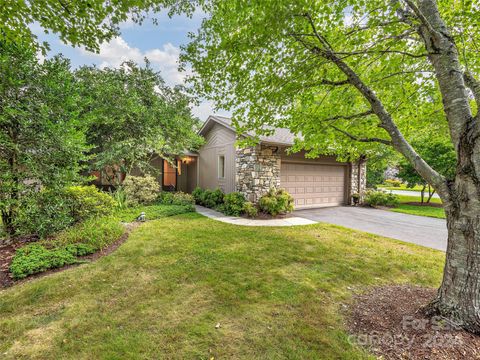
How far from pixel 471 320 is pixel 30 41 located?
7032 mm

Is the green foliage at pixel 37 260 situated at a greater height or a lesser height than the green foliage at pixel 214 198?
lesser

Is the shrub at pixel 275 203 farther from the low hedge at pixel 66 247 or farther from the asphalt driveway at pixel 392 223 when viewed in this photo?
the low hedge at pixel 66 247

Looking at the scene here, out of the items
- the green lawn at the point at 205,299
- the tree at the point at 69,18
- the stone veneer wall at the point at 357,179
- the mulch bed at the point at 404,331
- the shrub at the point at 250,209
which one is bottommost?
the green lawn at the point at 205,299

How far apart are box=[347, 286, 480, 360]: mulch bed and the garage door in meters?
6.91

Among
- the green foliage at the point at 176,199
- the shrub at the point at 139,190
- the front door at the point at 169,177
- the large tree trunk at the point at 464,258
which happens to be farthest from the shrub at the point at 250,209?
the front door at the point at 169,177

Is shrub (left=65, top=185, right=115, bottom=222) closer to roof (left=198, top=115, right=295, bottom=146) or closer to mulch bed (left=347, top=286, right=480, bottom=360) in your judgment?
roof (left=198, top=115, right=295, bottom=146)

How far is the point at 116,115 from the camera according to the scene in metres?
9.73

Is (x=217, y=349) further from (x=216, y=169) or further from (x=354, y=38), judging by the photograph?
(x=216, y=169)

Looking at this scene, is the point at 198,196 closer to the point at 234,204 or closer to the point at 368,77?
the point at 234,204

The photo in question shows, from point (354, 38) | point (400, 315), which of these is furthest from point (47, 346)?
point (354, 38)

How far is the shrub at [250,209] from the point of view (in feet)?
27.4

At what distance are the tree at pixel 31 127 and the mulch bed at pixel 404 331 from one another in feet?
21.2

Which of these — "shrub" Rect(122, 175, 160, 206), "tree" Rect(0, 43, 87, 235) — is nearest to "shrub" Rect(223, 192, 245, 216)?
"shrub" Rect(122, 175, 160, 206)

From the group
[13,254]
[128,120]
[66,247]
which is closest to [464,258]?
[66,247]
